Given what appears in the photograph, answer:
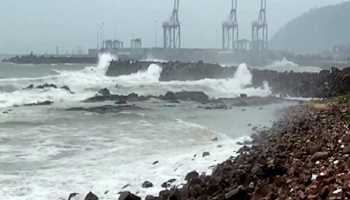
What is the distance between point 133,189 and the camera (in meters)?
11.3

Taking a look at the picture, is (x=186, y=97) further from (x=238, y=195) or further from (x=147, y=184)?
(x=238, y=195)

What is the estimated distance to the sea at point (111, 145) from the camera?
39.2 ft

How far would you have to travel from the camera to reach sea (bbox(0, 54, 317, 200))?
12.0 m

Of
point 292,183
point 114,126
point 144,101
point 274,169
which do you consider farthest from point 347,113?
point 144,101

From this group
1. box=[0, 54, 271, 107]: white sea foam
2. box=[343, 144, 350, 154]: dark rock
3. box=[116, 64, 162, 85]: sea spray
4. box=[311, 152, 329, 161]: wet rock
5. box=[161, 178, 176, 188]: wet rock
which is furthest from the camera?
box=[116, 64, 162, 85]: sea spray

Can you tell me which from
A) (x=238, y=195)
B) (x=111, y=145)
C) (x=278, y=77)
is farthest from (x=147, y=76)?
(x=238, y=195)

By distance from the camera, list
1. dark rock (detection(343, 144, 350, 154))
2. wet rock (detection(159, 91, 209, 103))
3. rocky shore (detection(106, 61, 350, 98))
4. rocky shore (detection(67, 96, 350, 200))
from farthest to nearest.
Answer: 1. wet rock (detection(159, 91, 209, 103))
2. rocky shore (detection(106, 61, 350, 98))
3. dark rock (detection(343, 144, 350, 154))
4. rocky shore (detection(67, 96, 350, 200))

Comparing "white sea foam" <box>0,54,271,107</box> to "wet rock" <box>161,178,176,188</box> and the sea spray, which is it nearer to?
the sea spray

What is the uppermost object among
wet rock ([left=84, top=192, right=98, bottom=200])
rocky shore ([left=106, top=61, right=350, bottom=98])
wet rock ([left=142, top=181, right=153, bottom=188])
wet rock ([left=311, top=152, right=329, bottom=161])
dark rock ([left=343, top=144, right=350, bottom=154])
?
dark rock ([left=343, top=144, right=350, bottom=154])

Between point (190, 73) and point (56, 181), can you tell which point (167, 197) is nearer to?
point (56, 181)

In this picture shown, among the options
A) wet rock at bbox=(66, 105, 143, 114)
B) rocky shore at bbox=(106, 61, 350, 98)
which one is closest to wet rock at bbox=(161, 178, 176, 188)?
rocky shore at bbox=(106, 61, 350, 98)

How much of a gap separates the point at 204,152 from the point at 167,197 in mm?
5041

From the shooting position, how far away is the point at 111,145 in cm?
1719

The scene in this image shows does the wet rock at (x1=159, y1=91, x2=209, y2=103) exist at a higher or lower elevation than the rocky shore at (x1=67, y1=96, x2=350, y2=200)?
lower
